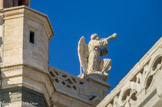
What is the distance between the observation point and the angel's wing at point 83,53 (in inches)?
800

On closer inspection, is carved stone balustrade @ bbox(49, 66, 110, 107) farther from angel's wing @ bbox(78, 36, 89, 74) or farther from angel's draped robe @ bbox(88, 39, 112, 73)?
angel's wing @ bbox(78, 36, 89, 74)

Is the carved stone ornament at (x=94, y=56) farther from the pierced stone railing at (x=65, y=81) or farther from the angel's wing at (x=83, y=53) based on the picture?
the pierced stone railing at (x=65, y=81)

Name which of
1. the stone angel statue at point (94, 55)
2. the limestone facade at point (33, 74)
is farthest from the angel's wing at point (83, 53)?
the limestone facade at point (33, 74)

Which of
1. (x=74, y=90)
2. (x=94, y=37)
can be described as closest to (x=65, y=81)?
(x=74, y=90)

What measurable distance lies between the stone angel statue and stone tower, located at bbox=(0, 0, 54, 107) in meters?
1.54

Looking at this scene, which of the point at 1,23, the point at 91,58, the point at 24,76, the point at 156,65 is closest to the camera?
the point at 156,65

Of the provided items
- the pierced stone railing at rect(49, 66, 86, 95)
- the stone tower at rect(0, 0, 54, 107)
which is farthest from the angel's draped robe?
the stone tower at rect(0, 0, 54, 107)

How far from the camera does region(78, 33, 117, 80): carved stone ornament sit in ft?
66.1

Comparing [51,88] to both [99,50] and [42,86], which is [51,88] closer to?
[42,86]

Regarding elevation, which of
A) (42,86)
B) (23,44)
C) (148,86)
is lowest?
(148,86)

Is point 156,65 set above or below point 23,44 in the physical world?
below

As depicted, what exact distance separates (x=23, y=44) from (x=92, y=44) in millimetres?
3280

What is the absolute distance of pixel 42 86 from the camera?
57.3ft

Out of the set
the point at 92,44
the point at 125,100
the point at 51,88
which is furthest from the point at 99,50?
the point at 125,100
